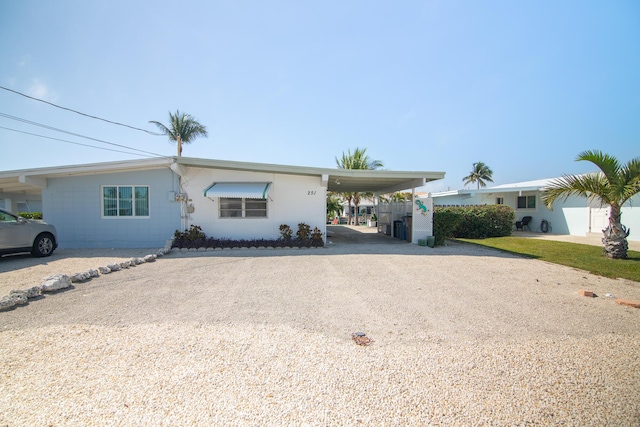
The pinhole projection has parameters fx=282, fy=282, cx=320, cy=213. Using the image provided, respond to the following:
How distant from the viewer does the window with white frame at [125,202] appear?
36.5 feet

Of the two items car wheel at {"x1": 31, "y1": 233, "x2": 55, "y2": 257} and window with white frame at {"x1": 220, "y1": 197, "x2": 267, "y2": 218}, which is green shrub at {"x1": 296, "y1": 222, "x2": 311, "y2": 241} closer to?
window with white frame at {"x1": 220, "y1": 197, "x2": 267, "y2": 218}

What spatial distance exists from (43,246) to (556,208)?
24.8 m

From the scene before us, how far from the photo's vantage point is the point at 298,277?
6586 millimetres

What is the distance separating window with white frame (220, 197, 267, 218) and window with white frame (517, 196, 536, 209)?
60.2 ft

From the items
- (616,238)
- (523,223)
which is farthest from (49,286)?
(523,223)

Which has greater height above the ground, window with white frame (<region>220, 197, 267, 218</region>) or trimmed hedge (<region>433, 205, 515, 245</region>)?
window with white frame (<region>220, 197, 267, 218</region>)

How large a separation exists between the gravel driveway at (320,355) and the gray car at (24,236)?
4.78 meters

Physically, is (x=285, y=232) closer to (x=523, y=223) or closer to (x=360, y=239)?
(x=360, y=239)

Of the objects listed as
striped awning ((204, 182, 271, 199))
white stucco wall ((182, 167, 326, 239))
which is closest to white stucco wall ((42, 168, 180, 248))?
white stucco wall ((182, 167, 326, 239))

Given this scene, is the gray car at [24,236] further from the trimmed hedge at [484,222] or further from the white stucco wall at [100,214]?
the trimmed hedge at [484,222]

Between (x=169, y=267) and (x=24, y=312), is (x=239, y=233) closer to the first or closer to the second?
(x=169, y=267)

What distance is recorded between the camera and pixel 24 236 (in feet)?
27.7

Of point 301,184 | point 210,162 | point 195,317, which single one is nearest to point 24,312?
point 195,317

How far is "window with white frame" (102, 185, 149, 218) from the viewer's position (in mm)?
11117
